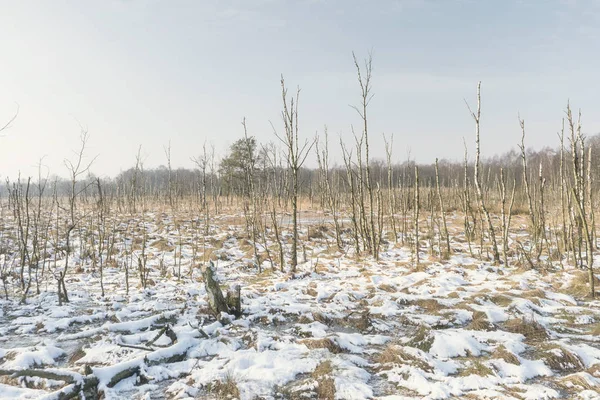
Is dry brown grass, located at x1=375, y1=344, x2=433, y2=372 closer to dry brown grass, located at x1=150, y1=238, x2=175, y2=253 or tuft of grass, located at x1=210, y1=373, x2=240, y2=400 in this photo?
tuft of grass, located at x1=210, y1=373, x2=240, y2=400

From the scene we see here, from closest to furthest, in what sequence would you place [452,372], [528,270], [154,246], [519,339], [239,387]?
[239,387], [452,372], [519,339], [528,270], [154,246]

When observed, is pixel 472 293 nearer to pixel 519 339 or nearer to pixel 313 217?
pixel 519 339

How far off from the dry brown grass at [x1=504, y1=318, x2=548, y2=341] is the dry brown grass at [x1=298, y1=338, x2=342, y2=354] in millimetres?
2730

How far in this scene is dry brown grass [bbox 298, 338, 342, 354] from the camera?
465 centimetres

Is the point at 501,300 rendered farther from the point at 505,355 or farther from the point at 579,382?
the point at 579,382

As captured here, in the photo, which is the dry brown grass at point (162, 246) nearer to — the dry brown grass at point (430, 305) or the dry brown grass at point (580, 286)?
the dry brown grass at point (430, 305)

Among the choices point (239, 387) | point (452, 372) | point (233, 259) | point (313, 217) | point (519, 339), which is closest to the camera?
point (239, 387)

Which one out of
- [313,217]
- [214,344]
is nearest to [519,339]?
[214,344]

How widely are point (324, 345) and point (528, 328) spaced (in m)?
3.11

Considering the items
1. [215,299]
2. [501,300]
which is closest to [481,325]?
[501,300]

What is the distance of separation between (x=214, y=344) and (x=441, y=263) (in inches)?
306

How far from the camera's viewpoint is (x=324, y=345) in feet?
15.4

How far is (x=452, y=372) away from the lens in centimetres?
396

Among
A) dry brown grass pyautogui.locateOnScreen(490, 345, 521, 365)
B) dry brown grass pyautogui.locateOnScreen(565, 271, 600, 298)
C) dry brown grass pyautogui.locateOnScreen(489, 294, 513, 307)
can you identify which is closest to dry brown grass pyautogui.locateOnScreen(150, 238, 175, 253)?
dry brown grass pyautogui.locateOnScreen(489, 294, 513, 307)
